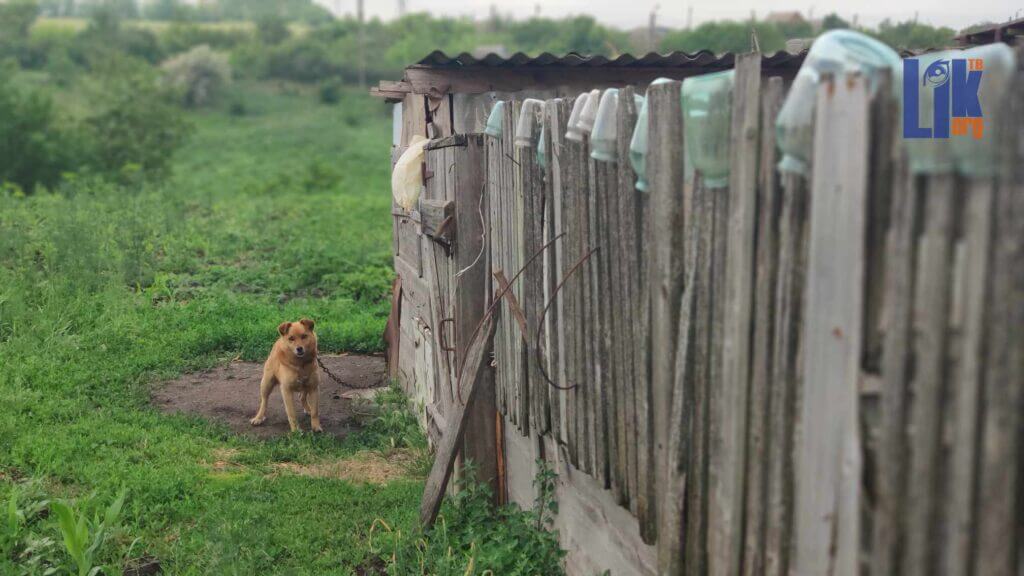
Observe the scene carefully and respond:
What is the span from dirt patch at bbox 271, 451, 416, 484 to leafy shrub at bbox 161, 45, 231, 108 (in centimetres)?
4213

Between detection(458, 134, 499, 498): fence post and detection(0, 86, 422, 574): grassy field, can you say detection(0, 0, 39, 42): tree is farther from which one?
detection(458, 134, 499, 498): fence post

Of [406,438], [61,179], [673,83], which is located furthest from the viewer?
[61,179]

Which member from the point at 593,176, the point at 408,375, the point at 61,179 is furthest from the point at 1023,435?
the point at 61,179

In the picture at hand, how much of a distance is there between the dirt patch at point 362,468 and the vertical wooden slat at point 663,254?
3579mm

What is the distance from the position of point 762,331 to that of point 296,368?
5.78m

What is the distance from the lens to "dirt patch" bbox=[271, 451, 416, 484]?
21.2ft

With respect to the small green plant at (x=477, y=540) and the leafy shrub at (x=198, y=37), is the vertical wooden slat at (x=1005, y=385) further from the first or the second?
the leafy shrub at (x=198, y=37)

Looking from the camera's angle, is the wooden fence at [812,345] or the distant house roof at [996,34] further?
the distant house roof at [996,34]

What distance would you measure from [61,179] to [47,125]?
5.65ft

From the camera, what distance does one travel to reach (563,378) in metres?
4.07

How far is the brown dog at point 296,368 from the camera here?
7.55m

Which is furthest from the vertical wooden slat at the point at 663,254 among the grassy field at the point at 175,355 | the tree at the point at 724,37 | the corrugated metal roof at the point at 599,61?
the tree at the point at 724,37

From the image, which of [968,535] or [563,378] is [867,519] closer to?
[968,535]

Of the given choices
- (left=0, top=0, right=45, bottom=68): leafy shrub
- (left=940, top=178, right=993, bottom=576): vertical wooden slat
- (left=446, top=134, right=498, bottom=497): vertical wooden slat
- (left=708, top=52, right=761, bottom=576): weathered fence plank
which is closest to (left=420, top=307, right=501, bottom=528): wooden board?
(left=446, top=134, right=498, bottom=497): vertical wooden slat
